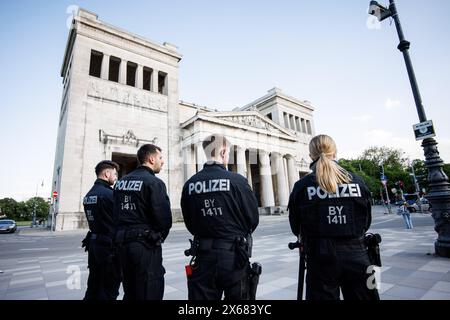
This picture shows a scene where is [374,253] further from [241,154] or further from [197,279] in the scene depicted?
[241,154]

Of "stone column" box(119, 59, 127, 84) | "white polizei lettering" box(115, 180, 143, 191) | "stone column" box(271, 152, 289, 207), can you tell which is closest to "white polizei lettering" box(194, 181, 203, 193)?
"white polizei lettering" box(115, 180, 143, 191)

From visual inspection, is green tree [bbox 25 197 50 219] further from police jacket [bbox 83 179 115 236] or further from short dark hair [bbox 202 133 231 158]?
short dark hair [bbox 202 133 231 158]

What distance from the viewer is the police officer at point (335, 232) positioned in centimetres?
200

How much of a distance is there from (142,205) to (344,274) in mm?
2152

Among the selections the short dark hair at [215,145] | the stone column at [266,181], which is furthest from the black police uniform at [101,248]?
the stone column at [266,181]

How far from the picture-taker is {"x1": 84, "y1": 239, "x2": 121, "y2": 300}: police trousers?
3.20 metres

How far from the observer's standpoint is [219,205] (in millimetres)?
2301

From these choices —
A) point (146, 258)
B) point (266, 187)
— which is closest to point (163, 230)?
point (146, 258)

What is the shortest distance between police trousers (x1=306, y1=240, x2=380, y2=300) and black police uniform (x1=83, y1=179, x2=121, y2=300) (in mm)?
2462

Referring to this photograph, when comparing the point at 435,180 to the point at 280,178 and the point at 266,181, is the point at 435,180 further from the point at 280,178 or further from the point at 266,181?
the point at 280,178

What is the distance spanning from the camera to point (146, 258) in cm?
252

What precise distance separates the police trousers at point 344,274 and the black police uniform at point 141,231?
1.60 meters

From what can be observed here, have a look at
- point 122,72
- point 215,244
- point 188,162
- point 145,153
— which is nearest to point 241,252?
point 215,244

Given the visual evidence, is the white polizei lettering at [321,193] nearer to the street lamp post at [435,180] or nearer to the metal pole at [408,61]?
the street lamp post at [435,180]
